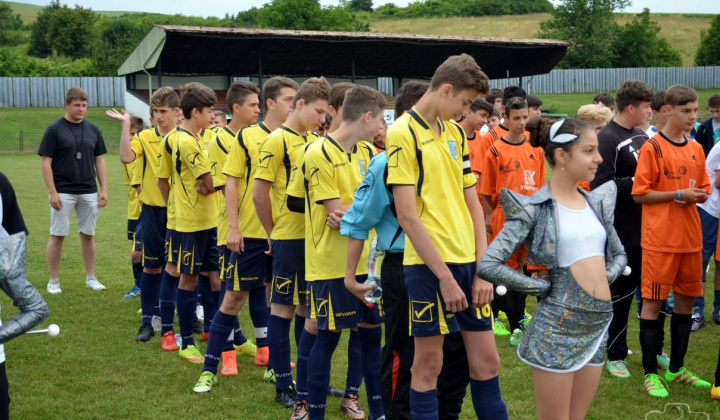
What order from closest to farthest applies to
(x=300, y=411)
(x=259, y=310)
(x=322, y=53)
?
(x=300, y=411)
(x=259, y=310)
(x=322, y=53)

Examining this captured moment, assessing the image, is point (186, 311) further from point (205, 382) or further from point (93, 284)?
point (93, 284)

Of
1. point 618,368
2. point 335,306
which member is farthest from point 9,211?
point 618,368

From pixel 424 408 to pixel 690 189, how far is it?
272 centimetres

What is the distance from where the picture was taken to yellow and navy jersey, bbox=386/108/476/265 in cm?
370

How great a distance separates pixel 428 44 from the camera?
113ft

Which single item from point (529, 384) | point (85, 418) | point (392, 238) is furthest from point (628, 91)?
point (85, 418)

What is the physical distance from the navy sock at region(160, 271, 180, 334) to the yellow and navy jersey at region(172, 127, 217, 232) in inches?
22.9

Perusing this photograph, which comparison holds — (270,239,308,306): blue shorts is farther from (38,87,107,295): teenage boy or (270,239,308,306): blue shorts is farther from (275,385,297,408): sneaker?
(38,87,107,295): teenage boy

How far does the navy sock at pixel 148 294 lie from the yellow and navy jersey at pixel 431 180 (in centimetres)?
422

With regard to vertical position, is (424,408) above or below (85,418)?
above

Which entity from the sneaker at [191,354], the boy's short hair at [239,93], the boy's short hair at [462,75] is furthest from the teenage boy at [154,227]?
the boy's short hair at [462,75]

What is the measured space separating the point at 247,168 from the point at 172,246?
4.58 ft

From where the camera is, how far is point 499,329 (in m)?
7.33

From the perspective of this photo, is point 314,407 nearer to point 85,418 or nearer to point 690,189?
point 85,418
